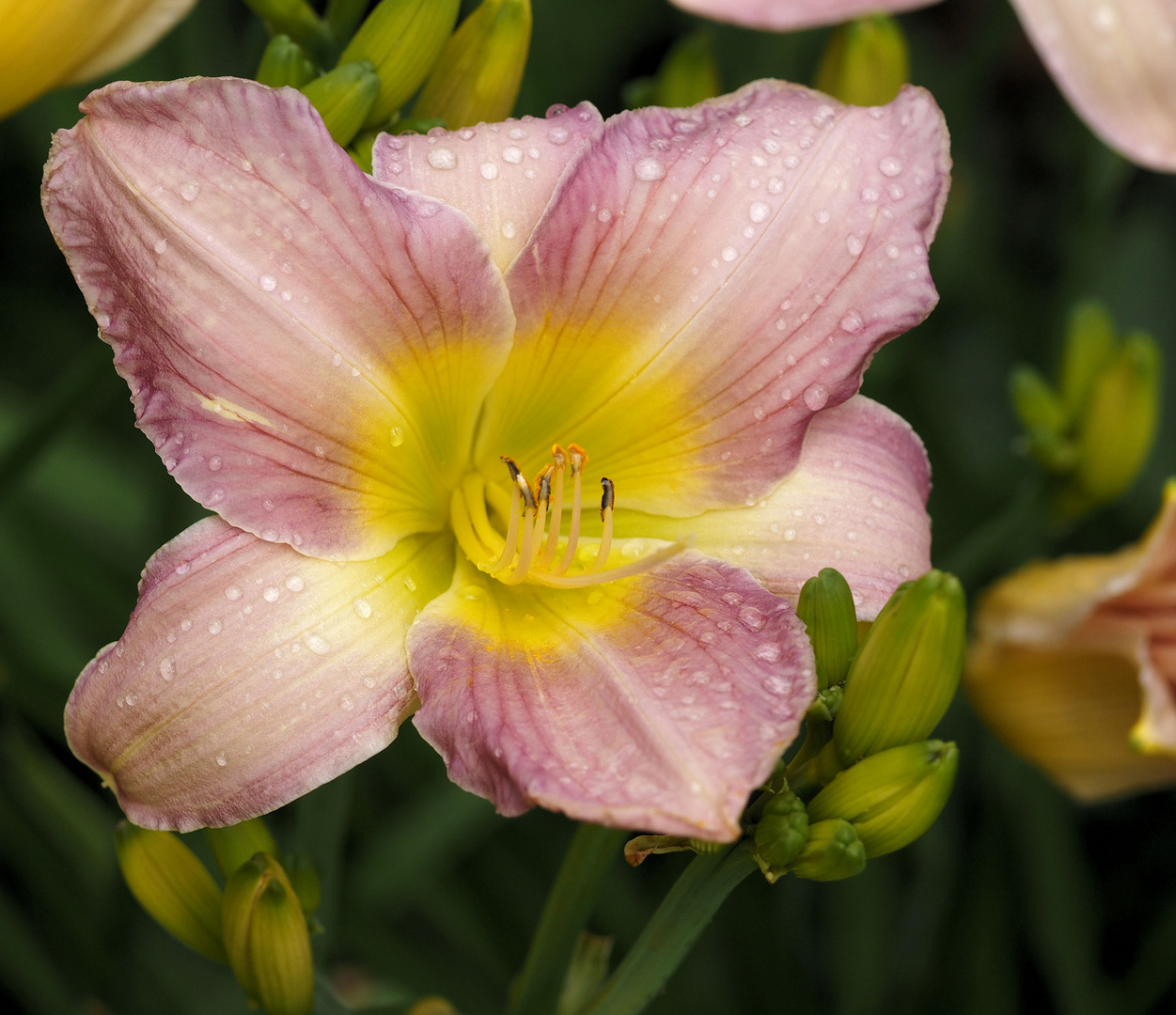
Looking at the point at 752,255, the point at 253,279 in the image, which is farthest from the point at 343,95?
the point at 752,255

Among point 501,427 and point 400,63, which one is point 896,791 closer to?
point 501,427

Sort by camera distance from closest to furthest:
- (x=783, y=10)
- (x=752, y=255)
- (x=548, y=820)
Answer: (x=752, y=255)
(x=783, y=10)
(x=548, y=820)

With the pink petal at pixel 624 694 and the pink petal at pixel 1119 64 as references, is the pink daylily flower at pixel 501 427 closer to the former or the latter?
the pink petal at pixel 624 694

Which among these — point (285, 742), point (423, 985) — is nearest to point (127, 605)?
point (423, 985)

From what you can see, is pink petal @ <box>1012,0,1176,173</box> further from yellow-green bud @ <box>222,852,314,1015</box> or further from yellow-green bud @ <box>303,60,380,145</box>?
yellow-green bud @ <box>222,852,314,1015</box>

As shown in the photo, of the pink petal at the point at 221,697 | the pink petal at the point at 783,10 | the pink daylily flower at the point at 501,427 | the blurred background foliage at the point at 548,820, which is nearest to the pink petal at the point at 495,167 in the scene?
the pink daylily flower at the point at 501,427

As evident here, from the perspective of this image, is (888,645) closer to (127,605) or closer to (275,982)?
(275,982)

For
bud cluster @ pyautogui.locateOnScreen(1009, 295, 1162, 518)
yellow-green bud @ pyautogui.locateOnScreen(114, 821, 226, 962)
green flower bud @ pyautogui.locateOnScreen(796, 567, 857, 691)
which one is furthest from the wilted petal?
bud cluster @ pyautogui.locateOnScreen(1009, 295, 1162, 518)
